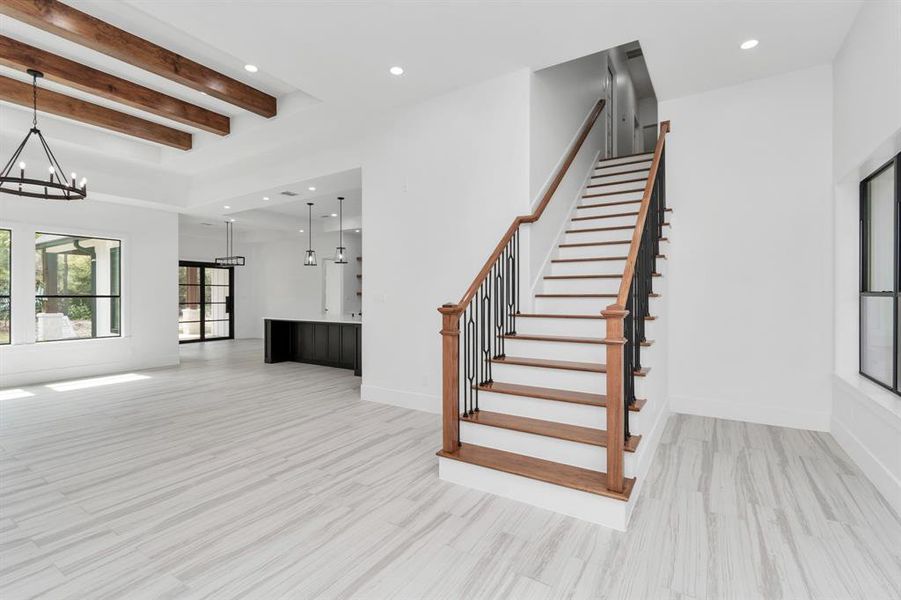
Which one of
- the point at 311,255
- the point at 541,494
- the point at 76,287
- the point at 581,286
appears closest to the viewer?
the point at 541,494

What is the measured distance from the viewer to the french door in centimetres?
1168

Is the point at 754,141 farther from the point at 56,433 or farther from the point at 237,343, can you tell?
the point at 237,343

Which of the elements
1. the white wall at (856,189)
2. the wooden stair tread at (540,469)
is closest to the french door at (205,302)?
the wooden stair tread at (540,469)

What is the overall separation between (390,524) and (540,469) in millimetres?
952

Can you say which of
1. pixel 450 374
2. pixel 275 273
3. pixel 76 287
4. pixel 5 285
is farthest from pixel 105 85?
pixel 275 273

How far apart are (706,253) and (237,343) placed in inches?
433

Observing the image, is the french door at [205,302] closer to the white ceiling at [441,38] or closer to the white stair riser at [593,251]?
the white ceiling at [441,38]

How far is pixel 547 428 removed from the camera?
2.88 metres

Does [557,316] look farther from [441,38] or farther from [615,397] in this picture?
[441,38]

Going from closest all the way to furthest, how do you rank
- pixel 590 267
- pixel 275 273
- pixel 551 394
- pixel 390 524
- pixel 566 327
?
1. pixel 390 524
2. pixel 551 394
3. pixel 566 327
4. pixel 590 267
5. pixel 275 273

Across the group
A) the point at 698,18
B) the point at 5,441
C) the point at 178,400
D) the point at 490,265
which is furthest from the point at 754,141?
the point at 5,441

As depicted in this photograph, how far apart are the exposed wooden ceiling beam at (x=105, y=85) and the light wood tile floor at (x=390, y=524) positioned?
11.4 ft

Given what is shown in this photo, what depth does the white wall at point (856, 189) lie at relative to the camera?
2.60m

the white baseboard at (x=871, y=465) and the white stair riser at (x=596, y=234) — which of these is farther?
the white stair riser at (x=596, y=234)
